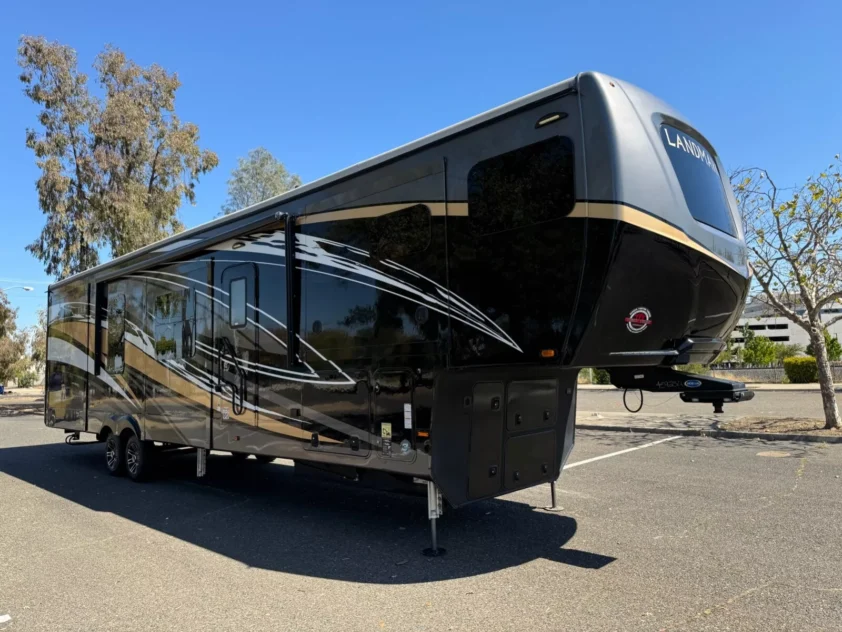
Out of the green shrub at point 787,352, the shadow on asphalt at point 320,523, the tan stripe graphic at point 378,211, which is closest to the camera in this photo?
the tan stripe graphic at point 378,211

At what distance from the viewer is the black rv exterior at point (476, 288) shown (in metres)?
4.32

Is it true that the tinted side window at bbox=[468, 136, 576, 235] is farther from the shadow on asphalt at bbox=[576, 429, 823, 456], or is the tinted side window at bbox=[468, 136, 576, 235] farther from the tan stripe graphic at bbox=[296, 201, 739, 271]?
the shadow on asphalt at bbox=[576, 429, 823, 456]

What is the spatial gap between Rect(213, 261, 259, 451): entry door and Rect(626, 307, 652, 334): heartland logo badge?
4.14 meters

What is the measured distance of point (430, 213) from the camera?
5.08 m

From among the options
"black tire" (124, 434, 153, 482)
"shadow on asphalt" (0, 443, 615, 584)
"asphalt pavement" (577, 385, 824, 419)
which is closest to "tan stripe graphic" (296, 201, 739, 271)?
"shadow on asphalt" (0, 443, 615, 584)

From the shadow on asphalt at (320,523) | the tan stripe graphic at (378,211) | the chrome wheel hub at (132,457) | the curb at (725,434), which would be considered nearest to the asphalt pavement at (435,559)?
the shadow on asphalt at (320,523)

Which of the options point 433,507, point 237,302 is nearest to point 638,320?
point 433,507

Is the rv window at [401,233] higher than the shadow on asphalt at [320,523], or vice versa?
the rv window at [401,233]

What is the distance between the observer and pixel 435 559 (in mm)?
5133

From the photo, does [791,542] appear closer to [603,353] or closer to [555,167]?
[603,353]

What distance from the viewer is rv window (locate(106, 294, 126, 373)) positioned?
9492mm

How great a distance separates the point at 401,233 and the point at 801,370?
29.2 metres

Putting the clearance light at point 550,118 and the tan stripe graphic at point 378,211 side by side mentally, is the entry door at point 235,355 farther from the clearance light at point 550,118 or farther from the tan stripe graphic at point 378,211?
the clearance light at point 550,118

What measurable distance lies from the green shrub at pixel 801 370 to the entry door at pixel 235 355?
28.7 metres
